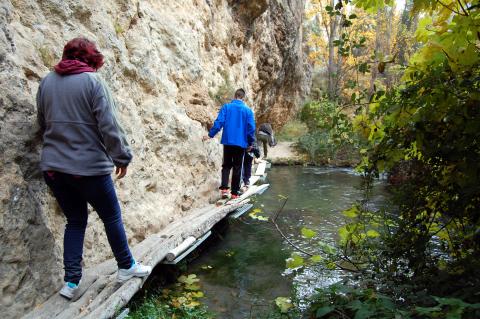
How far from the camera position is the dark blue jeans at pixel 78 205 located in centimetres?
294

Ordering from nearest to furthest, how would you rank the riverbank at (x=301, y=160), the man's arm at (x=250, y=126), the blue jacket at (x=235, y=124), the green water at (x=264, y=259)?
the green water at (x=264, y=259)
the blue jacket at (x=235, y=124)
the man's arm at (x=250, y=126)
the riverbank at (x=301, y=160)

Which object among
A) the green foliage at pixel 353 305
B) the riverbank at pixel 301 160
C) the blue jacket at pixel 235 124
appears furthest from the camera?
the riverbank at pixel 301 160

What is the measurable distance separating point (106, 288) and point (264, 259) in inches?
110

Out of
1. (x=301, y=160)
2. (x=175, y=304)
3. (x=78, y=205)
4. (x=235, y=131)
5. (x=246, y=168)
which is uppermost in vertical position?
(x=235, y=131)

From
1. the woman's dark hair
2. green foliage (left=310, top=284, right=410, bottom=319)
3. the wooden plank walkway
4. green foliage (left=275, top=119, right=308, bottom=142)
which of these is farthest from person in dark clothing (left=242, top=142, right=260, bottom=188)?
green foliage (left=275, top=119, right=308, bottom=142)

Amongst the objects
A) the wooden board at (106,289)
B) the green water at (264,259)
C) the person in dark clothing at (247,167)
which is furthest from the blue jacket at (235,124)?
the wooden board at (106,289)

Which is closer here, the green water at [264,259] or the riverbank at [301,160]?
the green water at [264,259]

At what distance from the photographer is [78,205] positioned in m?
3.08

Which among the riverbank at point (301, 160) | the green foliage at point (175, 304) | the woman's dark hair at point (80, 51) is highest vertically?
the woman's dark hair at point (80, 51)

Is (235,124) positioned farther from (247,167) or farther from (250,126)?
(247,167)

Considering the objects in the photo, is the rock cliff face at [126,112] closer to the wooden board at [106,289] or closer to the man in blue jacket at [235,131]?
the wooden board at [106,289]

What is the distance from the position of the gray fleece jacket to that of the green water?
2084 millimetres

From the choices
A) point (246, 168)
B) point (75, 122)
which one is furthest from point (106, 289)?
point (246, 168)

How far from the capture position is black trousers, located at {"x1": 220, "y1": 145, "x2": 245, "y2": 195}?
678 centimetres
